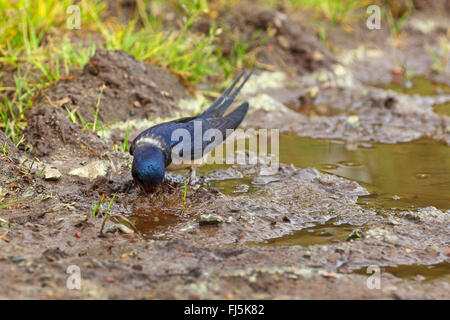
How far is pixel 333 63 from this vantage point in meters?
7.37

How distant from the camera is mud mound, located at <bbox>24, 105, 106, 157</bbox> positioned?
14.3 ft

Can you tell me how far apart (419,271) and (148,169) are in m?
1.67

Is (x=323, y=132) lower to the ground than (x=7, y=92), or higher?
lower

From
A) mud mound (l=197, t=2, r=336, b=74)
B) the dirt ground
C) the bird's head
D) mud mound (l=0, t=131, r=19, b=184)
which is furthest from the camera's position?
mud mound (l=197, t=2, r=336, b=74)

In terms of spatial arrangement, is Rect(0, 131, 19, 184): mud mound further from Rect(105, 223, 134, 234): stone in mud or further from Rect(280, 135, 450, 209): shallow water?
Rect(280, 135, 450, 209): shallow water

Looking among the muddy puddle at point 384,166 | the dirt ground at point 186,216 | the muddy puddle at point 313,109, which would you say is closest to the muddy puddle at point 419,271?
the dirt ground at point 186,216

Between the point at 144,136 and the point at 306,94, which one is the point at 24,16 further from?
the point at 306,94

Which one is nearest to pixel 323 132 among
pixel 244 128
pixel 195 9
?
pixel 244 128

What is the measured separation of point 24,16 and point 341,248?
4099 millimetres

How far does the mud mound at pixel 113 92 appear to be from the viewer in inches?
203

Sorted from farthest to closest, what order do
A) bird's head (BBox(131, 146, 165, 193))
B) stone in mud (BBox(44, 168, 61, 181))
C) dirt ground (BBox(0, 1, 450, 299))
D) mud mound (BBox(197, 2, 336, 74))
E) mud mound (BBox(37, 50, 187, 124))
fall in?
1. mud mound (BBox(197, 2, 336, 74))
2. mud mound (BBox(37, 50, 187, 124))
3. stone in mud (BBox(44, 168, 61, 181))
4. bird's head (BBox(131, 146, 165, 193))
5. dirt ground (BBox(0, 1, 450, 299))

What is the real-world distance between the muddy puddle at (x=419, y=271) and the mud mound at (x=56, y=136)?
2.27m

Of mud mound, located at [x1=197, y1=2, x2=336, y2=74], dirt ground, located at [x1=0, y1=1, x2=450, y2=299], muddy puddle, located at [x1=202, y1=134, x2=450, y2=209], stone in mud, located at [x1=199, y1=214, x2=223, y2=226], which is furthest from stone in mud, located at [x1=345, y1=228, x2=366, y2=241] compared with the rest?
mud mound, located at [x1=197, y1=2, x2=336, y2=74]

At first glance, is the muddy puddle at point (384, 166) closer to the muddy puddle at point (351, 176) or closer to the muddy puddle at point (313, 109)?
the muddy puddle at point (351, 176)
